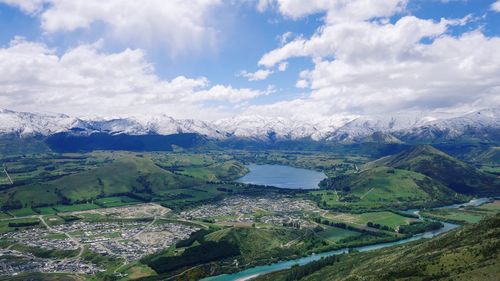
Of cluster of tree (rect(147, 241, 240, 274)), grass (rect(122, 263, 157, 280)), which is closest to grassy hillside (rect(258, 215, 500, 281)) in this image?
cluster of tree (rect(147, 241, 240, 274))

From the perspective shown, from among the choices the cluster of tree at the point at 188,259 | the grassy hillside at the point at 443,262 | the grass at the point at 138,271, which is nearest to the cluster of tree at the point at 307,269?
the grassy hillside at the point at 443,262

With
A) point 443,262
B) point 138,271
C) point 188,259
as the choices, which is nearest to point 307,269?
point 188,259

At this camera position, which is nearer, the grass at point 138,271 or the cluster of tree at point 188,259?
the grass at point 138,271

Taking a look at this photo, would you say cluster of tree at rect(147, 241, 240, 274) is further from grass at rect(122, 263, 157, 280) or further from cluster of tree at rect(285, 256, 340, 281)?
cluster of tree at rect(285, 256, 340, 281)

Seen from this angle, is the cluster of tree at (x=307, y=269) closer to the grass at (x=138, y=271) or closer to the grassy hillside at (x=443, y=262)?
the grassy hillside at (x=443, y=262)

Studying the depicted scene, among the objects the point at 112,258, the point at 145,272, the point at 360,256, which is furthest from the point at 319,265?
the point at 112,258

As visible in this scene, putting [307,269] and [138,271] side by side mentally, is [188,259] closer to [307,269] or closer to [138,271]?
[138,271]
